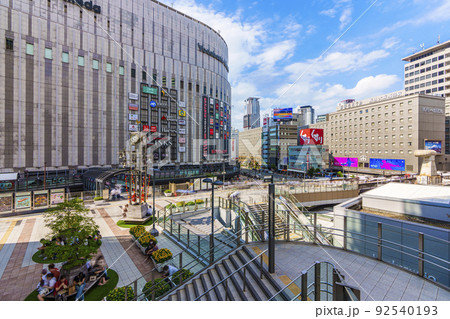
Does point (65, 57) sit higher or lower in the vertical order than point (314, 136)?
higher

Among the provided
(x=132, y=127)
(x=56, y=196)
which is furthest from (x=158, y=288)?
(x=132, y=127)

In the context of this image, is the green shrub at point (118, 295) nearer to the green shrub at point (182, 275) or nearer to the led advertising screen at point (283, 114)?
the green shrub at point (182, 275)

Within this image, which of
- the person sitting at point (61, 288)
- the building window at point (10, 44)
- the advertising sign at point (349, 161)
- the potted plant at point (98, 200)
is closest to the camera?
the person sitting at point (61, 288)

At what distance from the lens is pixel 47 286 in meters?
8.35

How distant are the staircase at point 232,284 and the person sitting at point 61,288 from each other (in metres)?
4.65

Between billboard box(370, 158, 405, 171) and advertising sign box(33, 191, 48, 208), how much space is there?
2907 inches

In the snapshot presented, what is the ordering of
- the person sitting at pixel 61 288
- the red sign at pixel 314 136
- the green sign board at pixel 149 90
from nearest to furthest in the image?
the person sitting at pixel 61 288 → the green sign board at pixel 149 90 → the red sign at pixel 314 136

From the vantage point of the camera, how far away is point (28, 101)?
36.9m

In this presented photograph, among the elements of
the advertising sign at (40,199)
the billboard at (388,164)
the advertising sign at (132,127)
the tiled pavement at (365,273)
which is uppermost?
the advertising sign at (132,127)

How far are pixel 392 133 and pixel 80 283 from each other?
3007 inches

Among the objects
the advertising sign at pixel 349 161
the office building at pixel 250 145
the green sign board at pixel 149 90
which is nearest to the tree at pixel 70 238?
the green sign board at pixel 149 90

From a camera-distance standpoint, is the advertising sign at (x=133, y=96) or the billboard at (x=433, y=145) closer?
the advertising sign at (x=133, y=96)

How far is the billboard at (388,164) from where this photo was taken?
5625 centimetres

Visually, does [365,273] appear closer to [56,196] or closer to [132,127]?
[56,196]
